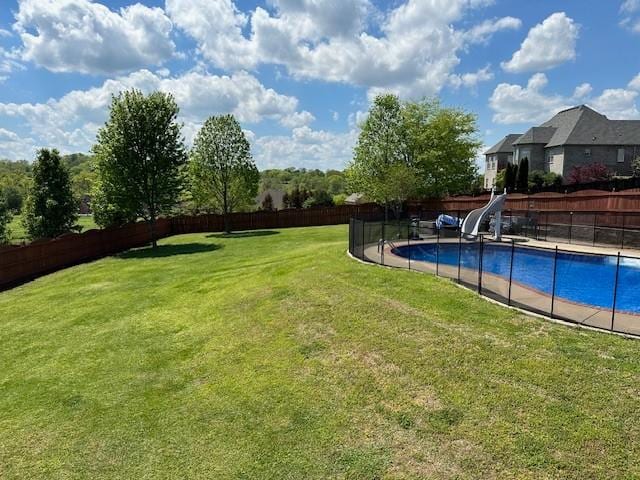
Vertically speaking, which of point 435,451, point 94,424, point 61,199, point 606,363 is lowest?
point 94,424

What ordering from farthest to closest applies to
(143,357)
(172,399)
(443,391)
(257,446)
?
(143,357)
(172,399)
(443,391)
(257,446)

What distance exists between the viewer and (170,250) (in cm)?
2780

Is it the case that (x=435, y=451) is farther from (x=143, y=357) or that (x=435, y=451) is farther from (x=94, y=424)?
(x=143, y=357)

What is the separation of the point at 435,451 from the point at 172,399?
474cm

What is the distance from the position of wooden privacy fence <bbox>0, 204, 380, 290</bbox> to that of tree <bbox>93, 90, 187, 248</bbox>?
2578 mm

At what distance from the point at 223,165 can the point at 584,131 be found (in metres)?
40.9

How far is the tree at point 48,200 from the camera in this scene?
92.2ft

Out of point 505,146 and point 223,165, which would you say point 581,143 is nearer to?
point 505,146

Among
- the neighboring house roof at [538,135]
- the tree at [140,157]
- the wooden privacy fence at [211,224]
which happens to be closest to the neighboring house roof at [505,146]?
the neighboring house roof at [538,135]

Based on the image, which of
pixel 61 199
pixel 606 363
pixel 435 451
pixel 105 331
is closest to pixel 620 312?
pixel 606 363

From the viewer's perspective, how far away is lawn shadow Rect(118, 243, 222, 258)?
26.1m

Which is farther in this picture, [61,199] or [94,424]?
[61,199]

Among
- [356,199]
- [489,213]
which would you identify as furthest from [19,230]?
[489,213]

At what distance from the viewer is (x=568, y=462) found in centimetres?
520
